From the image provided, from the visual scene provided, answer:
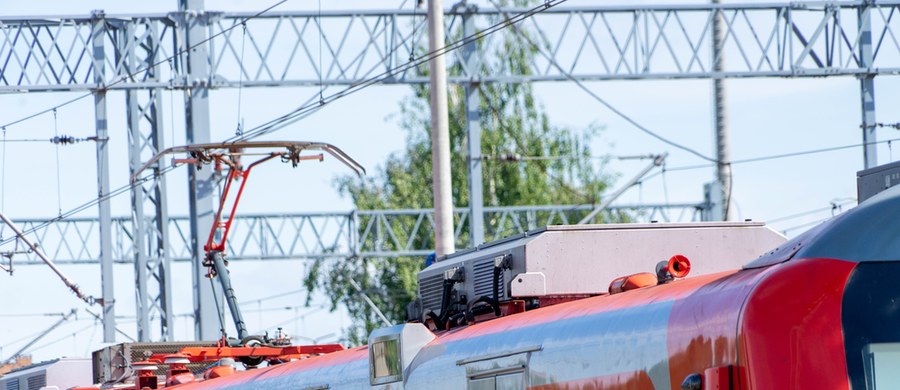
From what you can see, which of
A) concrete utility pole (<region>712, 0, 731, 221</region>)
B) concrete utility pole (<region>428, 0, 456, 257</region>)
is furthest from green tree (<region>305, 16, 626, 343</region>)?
concrete utility pole (<region>428, 0, 456, 257</region>)

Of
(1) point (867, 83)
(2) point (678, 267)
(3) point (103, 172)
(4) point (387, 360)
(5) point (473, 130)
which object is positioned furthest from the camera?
(1) point (867, 83)

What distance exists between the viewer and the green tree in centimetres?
5772

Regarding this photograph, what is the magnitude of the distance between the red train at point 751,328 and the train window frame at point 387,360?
1230 millimetres

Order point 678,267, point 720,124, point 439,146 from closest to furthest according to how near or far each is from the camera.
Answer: point 678,267
point 439,146
point 720,124

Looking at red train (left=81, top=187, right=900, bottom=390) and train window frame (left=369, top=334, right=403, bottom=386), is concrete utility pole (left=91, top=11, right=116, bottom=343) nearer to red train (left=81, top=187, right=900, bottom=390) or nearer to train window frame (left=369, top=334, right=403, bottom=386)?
train window frame (left=369, top=334, right=403, bottom=386)

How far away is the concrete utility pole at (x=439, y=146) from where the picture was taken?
1697cm

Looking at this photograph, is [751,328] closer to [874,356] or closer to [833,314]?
[833,314]

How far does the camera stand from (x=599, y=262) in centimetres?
911

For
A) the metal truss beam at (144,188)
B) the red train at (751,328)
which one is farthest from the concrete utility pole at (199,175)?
the red train at (751,328)

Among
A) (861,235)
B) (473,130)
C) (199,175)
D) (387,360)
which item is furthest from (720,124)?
(861,235)

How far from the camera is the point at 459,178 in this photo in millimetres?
56875

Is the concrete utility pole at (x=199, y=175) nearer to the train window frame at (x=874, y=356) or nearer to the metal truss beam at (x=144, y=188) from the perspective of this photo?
the metal truss beam at (x=144, y=188)

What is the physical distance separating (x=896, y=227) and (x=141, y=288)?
2410 centimetres

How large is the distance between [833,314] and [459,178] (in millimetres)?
51640
